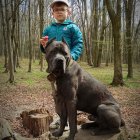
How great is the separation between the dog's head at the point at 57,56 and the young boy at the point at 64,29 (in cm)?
43

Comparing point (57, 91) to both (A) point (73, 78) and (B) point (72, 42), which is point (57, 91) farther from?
(B) point (72, 42)

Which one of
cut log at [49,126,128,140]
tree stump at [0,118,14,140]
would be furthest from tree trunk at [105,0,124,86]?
cut log at [49,126,128,140]

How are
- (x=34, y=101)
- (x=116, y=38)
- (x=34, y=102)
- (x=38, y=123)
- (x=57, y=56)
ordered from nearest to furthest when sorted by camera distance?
(x=57, y=56) → (x=38, y=123) → (x=34, y=102) → (x=34, y=101) → (x=116, y=38)

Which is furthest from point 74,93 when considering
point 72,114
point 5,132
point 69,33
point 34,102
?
point 34,102

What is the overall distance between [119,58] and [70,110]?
10914 mm

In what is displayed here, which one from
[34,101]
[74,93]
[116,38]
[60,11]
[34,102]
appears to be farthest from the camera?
[116,38]

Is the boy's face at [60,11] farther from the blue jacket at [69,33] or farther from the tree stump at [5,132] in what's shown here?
the tree stump at [5,132]

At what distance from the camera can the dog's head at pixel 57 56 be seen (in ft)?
12.5

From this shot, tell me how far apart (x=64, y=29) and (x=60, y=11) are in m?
0.30

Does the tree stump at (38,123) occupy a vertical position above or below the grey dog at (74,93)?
below

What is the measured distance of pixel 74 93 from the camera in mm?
4203

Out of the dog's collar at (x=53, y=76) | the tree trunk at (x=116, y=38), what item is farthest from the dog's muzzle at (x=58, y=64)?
the tree trunk at (x=116, y=38)

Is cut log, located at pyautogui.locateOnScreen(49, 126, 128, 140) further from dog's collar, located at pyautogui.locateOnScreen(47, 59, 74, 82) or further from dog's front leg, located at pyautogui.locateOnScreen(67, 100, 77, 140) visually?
dog's collar, located at pyautogui.locateOnScreen(47, 59, 74, 82)

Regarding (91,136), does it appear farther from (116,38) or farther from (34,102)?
(116,38)
